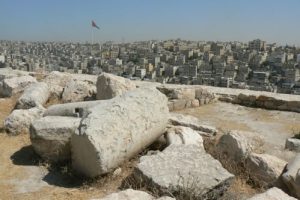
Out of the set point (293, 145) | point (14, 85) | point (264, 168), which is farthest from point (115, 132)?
point (14, 85)

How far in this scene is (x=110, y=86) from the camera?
8.48 m

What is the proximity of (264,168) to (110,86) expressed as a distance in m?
4.02

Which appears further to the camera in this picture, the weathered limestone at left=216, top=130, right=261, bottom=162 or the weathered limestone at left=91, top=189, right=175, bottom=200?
the weathered limestone at left=216, top=130, right=261, bottom=162

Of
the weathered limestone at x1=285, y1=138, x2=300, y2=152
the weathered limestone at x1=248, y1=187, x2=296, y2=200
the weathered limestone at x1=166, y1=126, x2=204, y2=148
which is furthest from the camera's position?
the weathered limestone at x1=285, y1=138, x2=300, y2=152

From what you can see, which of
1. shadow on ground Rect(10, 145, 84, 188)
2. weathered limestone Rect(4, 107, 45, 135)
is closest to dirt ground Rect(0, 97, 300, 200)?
shadow on ground Rect(10, 145, 84, 188)

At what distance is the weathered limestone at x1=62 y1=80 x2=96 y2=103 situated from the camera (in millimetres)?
9500

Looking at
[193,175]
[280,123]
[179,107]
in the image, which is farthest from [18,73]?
[193,175]

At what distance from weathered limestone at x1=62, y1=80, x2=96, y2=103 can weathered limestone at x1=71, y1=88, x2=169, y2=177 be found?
3569 millimetres

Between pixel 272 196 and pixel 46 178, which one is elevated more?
pixel 272 196

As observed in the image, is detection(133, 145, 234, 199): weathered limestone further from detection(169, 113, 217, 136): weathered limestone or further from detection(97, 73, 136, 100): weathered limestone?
detection(97, 73, 136, 100): weathered limestone

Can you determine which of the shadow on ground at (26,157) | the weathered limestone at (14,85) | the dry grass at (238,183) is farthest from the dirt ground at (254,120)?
the weathered limestone at (14,85)

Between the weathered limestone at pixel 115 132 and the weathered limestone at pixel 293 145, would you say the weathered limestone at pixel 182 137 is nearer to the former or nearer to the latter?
the weathered limestone at pixel 115 132

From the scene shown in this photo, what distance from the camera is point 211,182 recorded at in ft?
15.5

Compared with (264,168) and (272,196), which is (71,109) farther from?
(272,196)
